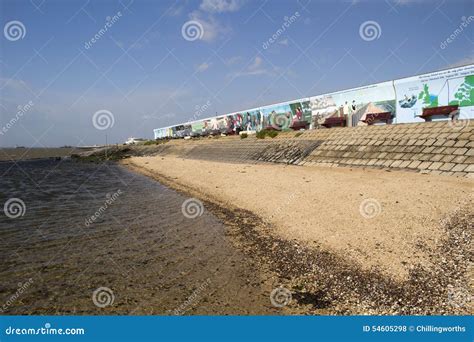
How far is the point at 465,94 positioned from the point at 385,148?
1340 centimetres

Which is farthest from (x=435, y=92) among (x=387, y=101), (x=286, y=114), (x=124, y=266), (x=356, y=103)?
(x=124, y=266)

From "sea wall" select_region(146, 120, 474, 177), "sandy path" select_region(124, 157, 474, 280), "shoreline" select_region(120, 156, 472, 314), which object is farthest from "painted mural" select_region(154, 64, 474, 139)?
"shoreline" select_region(120, 156, 472, 314)

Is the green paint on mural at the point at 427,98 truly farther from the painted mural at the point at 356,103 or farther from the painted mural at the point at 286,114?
the painted mural at the point at 286,114

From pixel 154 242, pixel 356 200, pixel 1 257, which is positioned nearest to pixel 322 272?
pixel 154 242

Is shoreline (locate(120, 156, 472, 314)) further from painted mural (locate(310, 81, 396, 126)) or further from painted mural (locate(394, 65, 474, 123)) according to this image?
painted mural (locate(310, 81, 396, 126))

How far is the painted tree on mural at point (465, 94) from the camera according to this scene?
29.4 m

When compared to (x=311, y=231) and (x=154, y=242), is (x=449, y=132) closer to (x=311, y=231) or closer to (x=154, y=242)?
(x=311, y=231)

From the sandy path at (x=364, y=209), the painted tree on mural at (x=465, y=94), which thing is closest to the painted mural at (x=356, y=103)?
the painted tree on mural at (x=465, y=94)

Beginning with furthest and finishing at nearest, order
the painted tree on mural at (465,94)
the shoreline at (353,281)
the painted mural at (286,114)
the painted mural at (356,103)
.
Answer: the painted mural at (286,114)
the painted mural at (356,103)
the painted tree on mural at (465,94)
the shoreline at (353,281)

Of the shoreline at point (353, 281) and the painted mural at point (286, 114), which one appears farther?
the painted mural at point (286, 114)

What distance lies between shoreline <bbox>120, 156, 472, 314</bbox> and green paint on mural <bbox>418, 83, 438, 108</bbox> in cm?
2694

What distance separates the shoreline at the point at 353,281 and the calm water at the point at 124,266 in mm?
709

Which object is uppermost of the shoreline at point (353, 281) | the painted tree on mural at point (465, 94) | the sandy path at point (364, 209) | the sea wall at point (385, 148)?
the painted tree on mural at point (465, 94)

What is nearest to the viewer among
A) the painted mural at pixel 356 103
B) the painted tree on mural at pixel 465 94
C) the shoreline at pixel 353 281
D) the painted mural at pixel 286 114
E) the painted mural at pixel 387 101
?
the shoreline at pixel 353 281
